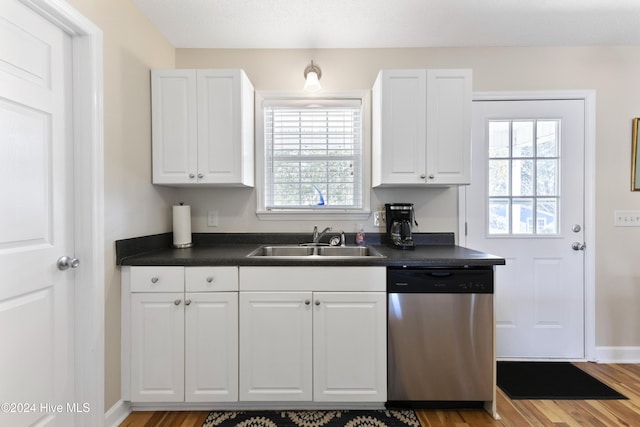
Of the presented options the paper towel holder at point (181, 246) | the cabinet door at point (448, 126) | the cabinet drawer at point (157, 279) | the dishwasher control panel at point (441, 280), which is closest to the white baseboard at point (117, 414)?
the cabinet drawer at point (157, 279)

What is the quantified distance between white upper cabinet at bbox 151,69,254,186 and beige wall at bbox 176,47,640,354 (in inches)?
15.0

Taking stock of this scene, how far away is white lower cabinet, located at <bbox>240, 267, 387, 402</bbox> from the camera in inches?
68.5

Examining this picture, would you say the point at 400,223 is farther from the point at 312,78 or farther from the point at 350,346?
the point at 312,78

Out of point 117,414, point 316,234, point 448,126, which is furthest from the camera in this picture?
point 316,234

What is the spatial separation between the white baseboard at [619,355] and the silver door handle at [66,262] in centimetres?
357

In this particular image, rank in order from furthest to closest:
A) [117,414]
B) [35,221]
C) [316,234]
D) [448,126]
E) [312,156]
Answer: [312,156] < [316,234] < [448,126] < [117,414] < [35,221]

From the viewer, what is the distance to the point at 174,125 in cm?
205

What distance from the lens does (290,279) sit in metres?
1.75

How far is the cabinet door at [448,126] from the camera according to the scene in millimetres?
2023

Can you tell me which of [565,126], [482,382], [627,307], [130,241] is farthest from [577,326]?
[130,241]

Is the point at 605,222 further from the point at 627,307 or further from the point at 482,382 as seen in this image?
the point at 482,382

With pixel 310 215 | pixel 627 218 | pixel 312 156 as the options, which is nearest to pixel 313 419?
pixel 310 215

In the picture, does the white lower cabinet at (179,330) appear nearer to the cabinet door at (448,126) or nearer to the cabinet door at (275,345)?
the cabinet door at (275,345)

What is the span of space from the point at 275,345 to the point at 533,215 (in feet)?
7.18
